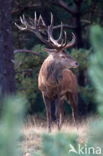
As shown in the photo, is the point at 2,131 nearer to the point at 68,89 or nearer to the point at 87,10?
the point at 68,89

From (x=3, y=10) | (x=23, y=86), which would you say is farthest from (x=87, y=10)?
(x=3, y=10)

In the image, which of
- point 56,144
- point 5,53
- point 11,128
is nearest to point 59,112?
point 5,53

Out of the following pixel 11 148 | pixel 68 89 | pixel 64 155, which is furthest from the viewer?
pixel 68 89

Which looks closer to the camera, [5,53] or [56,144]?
[56,144]

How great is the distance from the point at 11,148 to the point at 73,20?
67.4ft

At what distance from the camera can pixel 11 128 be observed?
147 cm

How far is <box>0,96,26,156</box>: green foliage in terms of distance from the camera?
1475 mm

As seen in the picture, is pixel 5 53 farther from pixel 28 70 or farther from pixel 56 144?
pixel 56 144

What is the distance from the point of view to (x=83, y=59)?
1511 centimetres

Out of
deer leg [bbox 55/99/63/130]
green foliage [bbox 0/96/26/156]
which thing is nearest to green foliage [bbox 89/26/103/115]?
green foliage [bbox 0/96/26/156]

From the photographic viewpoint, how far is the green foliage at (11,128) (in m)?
1.47

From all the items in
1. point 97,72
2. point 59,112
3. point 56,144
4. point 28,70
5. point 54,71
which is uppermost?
point 97,72

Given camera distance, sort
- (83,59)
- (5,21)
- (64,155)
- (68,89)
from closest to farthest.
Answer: (64,155) → (5,21) → (68,89) → (83,59)

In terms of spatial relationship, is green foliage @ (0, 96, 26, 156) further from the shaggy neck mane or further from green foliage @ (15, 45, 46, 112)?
green foliage @ (15, 45, 46, 112)
